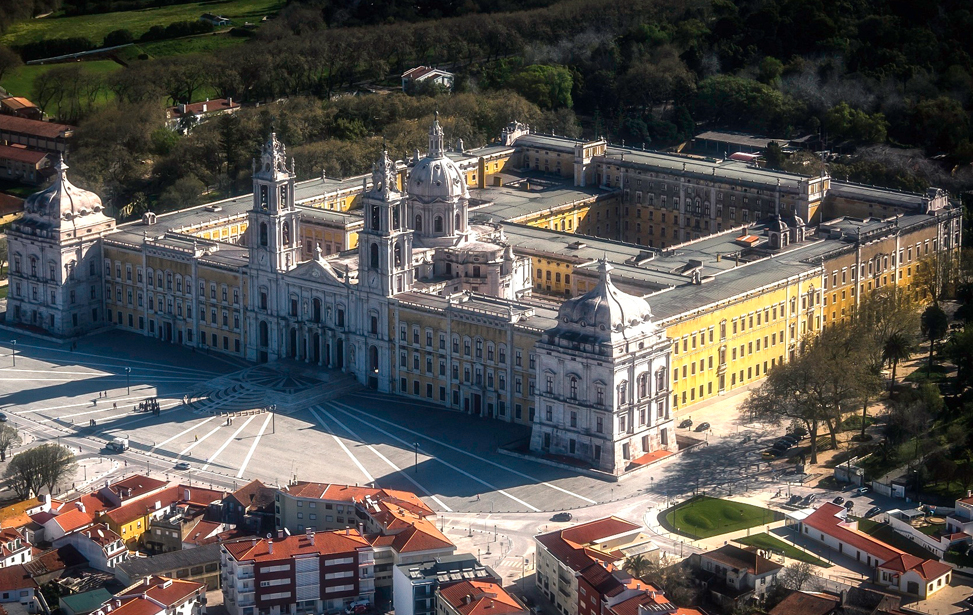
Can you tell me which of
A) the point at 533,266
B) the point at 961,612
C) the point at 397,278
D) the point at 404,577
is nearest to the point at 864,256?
the point at 533,266

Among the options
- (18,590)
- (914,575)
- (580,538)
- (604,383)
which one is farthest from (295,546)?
(914,575)

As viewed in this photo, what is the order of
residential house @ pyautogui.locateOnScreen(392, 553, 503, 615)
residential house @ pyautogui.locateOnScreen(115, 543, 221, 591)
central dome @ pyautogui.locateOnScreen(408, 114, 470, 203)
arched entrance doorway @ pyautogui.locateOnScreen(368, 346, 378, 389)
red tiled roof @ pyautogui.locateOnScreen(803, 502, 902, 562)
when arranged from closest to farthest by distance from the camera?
residential house @ pyautogui.locateOnScreen(392, 553, 503, 615) → residential house @ pyautogui.locateOnScreen(115, 543, 221, 591) → red tiled roof @ pyautogui.locateOnScreen(803, 502, 902, 562) → arched entrance doorway @ pyautogui.locateOnScreen(368, 346, 378, 389) → central dome @ pyautogui.locateOnScreen(408, 114, 470, 203)

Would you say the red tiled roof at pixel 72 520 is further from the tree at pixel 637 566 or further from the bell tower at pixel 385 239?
the tree at pixel 637 566

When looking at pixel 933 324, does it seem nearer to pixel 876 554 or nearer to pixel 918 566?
pixel 876 554

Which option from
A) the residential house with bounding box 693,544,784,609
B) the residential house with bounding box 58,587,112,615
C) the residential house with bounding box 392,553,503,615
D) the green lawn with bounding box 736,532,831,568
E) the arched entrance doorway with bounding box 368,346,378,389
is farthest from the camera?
the arched entrance doorway with bounding box 368,346,378,389

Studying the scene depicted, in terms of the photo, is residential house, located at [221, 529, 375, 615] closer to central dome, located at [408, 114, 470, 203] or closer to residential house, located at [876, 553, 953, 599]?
residential house, located at [876, 553, 953, 599]

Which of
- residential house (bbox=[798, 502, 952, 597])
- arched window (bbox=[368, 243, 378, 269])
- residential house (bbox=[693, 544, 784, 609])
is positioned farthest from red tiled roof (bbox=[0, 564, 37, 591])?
residential house (bbox=[798, 502, 952, 597])

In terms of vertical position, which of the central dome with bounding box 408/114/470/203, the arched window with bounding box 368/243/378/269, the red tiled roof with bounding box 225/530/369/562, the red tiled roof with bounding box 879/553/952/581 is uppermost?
the central dome with bounding box 408/114/470/203

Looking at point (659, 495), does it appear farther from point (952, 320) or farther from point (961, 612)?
point (952, 320)
